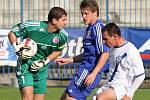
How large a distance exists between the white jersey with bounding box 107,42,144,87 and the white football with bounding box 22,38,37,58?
146cm

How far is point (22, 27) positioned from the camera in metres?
9.89

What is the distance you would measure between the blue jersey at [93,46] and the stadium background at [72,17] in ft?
28.2

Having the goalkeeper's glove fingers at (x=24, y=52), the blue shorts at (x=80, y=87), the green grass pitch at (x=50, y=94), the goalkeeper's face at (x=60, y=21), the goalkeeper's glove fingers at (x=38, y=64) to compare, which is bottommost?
the green grass pitch at (x=50, y=94)

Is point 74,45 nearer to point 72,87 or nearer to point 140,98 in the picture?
point 140,98

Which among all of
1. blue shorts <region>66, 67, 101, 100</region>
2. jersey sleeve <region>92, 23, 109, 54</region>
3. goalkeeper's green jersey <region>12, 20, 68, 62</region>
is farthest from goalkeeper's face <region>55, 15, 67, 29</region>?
blue shorts <region>66, 67, 101, 100</region>

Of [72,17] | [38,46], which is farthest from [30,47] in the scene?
[72,17]

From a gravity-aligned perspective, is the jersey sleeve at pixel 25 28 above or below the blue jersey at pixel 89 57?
above

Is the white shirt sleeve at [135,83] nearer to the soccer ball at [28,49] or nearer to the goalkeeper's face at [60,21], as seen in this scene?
the goalkeeper's face at [60,21]

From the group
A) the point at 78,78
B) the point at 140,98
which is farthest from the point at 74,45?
the point at 78,78

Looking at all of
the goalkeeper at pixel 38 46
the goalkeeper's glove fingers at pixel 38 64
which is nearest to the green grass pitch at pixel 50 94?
the goalkeeper at pixel 38 46

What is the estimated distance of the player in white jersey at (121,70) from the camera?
8594 millimetres

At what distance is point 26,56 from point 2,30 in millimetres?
8145

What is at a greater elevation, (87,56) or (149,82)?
(87,56)

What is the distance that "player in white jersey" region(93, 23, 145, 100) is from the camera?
8.59m
